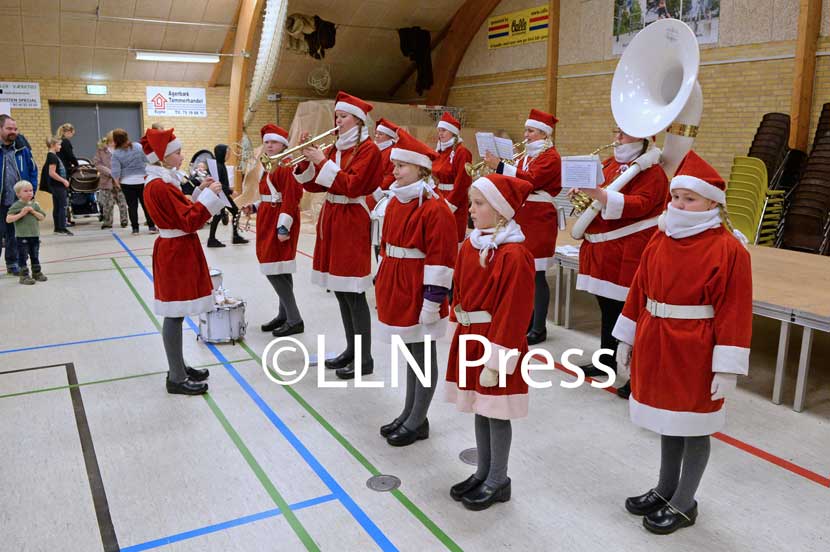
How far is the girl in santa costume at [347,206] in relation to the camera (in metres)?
4.07

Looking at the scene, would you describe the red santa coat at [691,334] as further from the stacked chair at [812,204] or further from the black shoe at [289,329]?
the stacked chair at [812,204]

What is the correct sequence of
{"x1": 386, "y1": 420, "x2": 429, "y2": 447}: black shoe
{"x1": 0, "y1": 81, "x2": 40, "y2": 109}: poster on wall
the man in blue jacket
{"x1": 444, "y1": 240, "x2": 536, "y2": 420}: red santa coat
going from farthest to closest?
{"x1": 0, "y1": 81, "x2": 40, "y2": 109}: poster on wall, the man in blue jacket, {"x1": 386, "y1": 420, "x2": 429, "y2": 447}: black shoe, {"x1": 444, "y1": 240, "x2": 536, "y2": 420}: red santa coat

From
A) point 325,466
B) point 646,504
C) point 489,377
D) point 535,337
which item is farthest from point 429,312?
point 535,337

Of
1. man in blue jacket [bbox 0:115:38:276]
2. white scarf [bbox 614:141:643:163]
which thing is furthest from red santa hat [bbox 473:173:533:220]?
man in blue jacket [bbox 0:115:38:276]

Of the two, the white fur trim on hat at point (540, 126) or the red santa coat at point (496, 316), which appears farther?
the white fur trim on hat at point (540, 126)

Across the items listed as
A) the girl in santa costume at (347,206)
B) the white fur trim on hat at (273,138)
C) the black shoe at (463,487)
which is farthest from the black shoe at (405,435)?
the white fur trim on hat at (273,138)

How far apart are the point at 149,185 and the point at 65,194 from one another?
7590 millimetres

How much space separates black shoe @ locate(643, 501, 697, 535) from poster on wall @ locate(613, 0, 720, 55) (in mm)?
8727

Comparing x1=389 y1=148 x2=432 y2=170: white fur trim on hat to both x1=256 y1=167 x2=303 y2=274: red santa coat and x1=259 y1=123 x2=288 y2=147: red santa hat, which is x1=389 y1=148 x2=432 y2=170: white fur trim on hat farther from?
x1=259 y1=123 x2=288 y2=147: red santa hat

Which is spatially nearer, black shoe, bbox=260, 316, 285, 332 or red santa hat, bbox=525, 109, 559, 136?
red santa hat, bbox=525, 109, 559, 136

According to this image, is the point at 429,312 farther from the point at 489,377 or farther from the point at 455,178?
the point at 455,178

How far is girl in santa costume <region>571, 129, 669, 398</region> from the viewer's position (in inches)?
150

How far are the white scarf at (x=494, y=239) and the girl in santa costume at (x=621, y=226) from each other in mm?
1203

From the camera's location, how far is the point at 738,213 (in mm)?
7836
